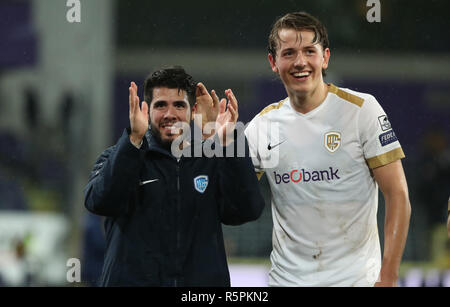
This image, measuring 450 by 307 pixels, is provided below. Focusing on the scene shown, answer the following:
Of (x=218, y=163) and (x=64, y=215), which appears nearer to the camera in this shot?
(x=218, y=163)

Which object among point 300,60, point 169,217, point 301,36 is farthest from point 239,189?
point 301,36

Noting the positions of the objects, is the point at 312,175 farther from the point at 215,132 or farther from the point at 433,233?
the point at 433,233

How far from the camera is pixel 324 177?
2.98 meters

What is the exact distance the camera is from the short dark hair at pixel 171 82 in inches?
113

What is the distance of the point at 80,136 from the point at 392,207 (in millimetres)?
7195

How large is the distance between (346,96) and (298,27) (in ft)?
1.21

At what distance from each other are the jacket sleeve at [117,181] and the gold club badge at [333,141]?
32.4 inches

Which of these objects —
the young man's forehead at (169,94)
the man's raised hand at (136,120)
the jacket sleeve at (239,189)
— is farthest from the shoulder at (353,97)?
the man's raised hand at (136,120)

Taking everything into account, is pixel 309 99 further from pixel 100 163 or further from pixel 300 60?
pixel 100 163

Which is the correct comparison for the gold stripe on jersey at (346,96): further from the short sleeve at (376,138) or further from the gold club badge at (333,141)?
the gold club badge at (333,141)

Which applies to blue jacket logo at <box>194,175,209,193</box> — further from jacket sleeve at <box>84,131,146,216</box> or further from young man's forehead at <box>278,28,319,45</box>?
young man's forehead at <box>278,28,319,45</box>

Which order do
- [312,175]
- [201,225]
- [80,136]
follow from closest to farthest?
[201,225]
[312,175]
[80,136]

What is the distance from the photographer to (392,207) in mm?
2816

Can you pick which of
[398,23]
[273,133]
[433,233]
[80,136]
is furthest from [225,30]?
[273,133]
